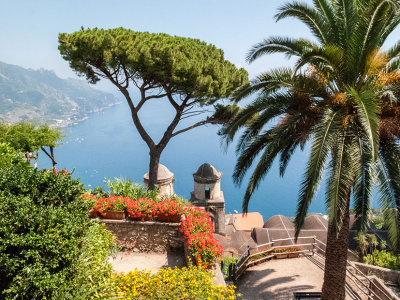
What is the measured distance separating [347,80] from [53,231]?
23.1 feet

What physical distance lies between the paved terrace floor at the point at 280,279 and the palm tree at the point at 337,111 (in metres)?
2.11

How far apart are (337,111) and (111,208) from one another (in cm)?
686

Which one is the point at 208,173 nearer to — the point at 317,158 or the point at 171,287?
the point at 171,287

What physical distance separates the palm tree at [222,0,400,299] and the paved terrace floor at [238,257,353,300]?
6.91 ft

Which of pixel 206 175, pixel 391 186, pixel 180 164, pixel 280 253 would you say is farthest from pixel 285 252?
pixel 180 164

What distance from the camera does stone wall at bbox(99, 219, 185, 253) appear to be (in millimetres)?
8570

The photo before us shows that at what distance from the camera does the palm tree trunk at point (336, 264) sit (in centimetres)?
751

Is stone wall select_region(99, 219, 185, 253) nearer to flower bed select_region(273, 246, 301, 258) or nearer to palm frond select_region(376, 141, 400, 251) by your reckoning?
palm frond select_region(376, 141, 400, 251)

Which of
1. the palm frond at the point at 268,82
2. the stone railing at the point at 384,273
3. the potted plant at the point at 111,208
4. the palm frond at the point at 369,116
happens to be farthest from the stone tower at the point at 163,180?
the palm frond at the point at 369,116

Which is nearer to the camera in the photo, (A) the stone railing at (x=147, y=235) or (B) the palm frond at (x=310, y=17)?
(B) the palm frond at (x=310, y=17)

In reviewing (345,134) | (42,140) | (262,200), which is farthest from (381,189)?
(262,200)

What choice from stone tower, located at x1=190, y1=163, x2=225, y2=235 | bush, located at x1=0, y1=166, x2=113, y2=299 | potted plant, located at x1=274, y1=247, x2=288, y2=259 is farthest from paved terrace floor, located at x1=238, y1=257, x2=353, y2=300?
stone tower, located at x1=190, y1=163, x2=225, y2=235

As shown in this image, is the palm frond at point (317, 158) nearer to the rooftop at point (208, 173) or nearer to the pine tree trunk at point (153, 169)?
the pine tree trunk at point (153, 169)

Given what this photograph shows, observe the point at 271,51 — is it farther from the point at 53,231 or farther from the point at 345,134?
the point at 53,231
